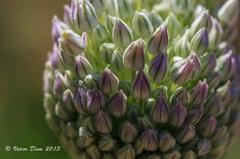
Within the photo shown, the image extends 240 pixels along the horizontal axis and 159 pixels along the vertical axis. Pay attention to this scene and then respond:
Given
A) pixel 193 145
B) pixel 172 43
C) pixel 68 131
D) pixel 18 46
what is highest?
pixel 18 46

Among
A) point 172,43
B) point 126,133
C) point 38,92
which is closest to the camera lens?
point 126,133

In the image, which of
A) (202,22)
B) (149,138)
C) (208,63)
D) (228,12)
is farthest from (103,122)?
(228,12)

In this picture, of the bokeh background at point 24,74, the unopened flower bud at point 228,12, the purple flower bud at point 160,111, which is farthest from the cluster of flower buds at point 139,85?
the bokeh background at point 24,74

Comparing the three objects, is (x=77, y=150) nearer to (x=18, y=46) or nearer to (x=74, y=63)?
(x=74, y=63)

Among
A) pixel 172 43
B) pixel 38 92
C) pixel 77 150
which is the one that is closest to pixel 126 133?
pixel 77 150

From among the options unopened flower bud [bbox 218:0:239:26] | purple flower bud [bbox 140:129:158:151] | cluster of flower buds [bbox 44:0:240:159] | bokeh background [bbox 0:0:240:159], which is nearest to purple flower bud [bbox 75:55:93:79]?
cluster of flower buds [bbox 44:0:240:159]

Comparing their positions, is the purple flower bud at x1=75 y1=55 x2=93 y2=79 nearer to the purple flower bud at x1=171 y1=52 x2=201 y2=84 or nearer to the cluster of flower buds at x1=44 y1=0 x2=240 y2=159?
the cluster of flower buds at x1=44 y1=0 x2=240 y2=159

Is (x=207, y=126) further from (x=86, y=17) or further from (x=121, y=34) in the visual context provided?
(x=86, y=17)
